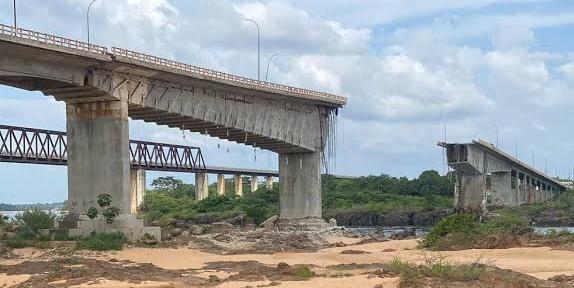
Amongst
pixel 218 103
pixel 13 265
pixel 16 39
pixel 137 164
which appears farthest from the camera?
pixel 137 164

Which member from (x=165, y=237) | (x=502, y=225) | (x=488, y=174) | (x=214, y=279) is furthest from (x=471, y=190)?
(x=214, y=279)

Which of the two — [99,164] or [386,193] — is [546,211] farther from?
[99,164]

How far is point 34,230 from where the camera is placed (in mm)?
51812

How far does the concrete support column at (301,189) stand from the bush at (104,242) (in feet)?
113

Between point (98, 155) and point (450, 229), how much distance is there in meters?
24.6

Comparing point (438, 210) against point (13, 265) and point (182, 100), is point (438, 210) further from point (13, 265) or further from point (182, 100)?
point (13, 265)

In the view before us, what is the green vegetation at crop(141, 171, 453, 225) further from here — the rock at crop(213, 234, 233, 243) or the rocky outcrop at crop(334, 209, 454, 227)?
the rock at crop(213, 234, 233, 243)

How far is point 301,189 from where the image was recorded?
3342 inches

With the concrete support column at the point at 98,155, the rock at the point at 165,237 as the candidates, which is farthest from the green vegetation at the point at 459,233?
the concrete support column at the point at 98,155

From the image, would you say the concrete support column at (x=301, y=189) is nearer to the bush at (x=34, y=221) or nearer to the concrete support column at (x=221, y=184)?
the bush at (x=34, y=221)

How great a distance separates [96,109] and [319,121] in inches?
1312

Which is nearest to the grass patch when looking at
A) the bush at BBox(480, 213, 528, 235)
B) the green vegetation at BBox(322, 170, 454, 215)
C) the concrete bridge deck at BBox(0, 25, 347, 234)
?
the concrete bridge deck at BBox(0, 25, 347, 234)

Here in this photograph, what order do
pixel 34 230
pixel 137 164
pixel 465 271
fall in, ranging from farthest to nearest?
pixel 137 164, pixel 34 230, pixel 465 271

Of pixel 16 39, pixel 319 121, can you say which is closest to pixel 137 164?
pixel 319 121
